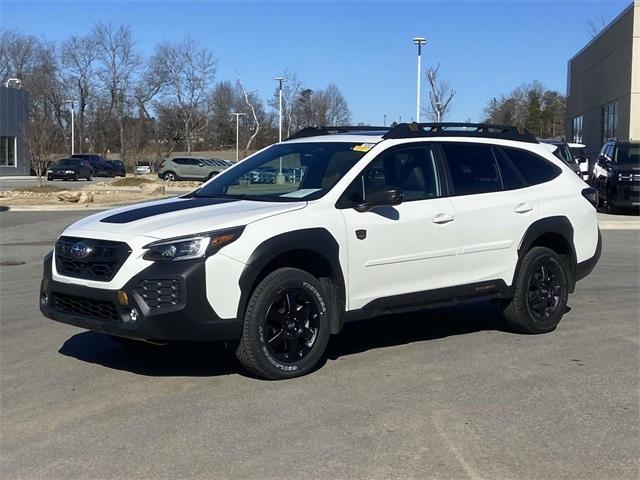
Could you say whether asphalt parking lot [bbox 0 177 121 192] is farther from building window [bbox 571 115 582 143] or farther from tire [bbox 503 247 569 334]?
tire [bbox 503 247 569 334]

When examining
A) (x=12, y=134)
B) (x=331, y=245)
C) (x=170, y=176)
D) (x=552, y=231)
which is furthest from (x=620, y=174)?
(x=12, y=134)

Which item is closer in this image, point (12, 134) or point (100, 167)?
point (12, 134)

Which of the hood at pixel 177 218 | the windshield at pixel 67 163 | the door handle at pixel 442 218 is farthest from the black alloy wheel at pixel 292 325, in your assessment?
the windshield at pixel 67 163

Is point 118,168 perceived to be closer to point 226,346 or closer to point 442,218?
point 442,218

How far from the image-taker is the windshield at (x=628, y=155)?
806 inches

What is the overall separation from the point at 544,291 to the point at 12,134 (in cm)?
5539

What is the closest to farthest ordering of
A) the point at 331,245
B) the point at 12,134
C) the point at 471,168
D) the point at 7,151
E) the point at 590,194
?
1. the point at 331,245
2. the point at 471,168
3. the point at 590,194
4. the point at 7,151
5. the point at 12,134

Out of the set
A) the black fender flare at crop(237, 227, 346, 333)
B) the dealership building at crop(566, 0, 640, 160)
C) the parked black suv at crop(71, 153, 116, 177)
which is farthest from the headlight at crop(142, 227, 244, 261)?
the parked black suv at crop(71, 153, 116, 177)

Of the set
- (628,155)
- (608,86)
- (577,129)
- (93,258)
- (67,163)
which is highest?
(608,86)

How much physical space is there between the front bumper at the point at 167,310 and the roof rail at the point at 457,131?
2210mm

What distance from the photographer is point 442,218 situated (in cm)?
633

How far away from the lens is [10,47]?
287ft

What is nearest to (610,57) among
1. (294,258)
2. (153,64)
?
(294,258)

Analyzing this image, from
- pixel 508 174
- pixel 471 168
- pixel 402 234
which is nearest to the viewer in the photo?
pixel 402 234
